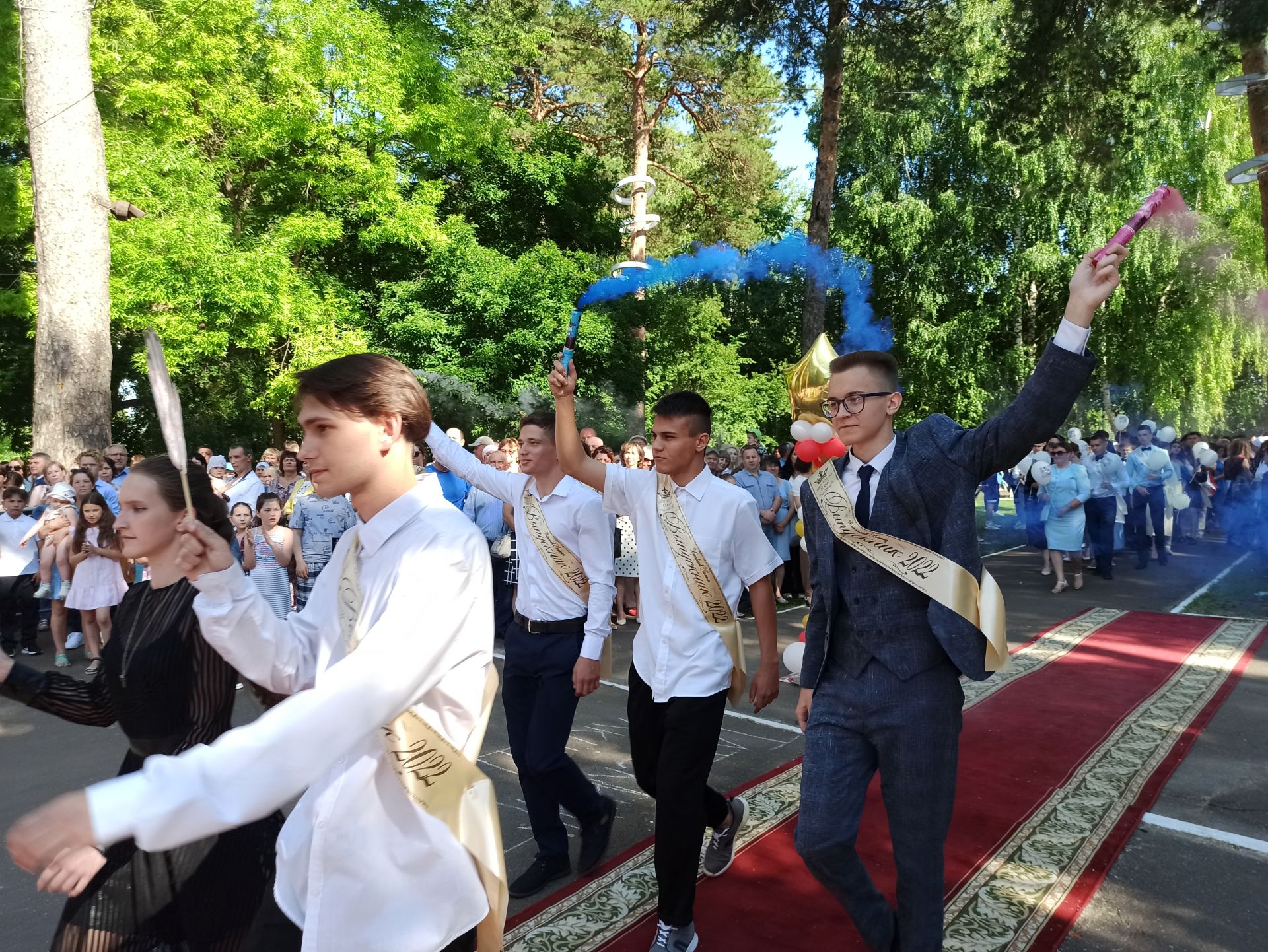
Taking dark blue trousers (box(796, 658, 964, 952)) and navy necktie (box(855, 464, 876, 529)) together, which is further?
navy necktie (box(855, 464, 876, 529))

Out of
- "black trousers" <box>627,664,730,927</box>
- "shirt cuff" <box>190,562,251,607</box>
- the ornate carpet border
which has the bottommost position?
the ornate carpet border

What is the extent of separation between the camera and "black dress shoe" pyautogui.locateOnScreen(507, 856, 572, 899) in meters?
4.05

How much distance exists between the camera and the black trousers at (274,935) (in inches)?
76.2

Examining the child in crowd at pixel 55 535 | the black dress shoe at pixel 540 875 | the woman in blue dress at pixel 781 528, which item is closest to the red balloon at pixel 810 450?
the black dress shoe at pixel 540 875

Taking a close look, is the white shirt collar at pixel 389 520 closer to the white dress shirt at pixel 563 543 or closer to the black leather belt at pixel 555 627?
the white dress shirt at pixel 563 543

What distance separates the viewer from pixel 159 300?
15.3 meters

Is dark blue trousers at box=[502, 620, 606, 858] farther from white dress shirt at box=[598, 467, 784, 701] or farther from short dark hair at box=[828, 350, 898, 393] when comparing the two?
short dark hair at box=[828, 350, 898, 393]

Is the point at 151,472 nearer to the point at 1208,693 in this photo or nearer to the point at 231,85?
the point at 1208,693

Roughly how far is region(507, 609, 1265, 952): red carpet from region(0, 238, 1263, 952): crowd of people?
0.26 meters

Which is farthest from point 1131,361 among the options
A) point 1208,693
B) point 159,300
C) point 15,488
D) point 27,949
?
point 27,949

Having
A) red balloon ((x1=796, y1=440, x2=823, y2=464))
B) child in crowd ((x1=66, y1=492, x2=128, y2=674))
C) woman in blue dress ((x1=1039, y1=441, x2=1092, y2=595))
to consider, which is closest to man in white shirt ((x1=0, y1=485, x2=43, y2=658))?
child in crowd ((x1=66, y1=492, x2=128, y2=674))

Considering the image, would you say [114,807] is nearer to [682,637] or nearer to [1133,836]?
[682,637]

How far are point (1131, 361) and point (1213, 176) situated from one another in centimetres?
514

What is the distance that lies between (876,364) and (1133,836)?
3028 mm
